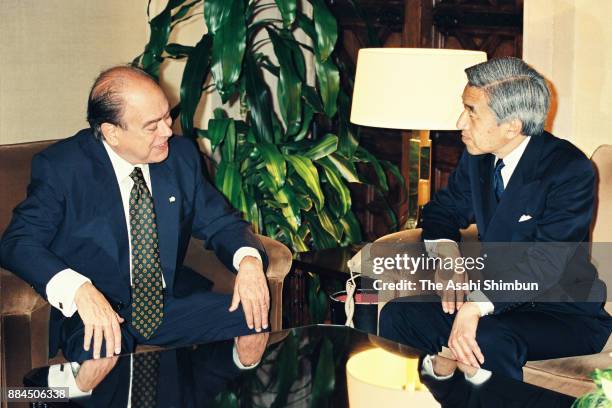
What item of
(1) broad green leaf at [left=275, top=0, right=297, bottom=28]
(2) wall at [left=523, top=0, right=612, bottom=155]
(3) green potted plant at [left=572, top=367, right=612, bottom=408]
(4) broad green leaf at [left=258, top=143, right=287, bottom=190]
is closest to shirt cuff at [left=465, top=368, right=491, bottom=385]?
(3) green potted plant at [left=572, top=367, right=612, bottom=408]

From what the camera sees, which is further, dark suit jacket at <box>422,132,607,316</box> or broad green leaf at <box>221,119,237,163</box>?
broad green leaf at <box>221,119,237,163</box>

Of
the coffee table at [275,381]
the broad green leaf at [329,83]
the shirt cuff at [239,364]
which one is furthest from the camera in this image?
the broad green leaf at [329,83]

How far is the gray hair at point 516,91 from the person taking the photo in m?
2.66

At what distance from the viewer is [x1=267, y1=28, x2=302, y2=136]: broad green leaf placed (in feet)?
12.3

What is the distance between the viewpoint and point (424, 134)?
138 inches

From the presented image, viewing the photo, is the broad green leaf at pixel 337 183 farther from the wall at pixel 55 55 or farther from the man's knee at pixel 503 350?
the man's knee at pixel 503 350

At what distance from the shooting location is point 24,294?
2.71 m

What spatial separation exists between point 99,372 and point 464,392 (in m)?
0.88

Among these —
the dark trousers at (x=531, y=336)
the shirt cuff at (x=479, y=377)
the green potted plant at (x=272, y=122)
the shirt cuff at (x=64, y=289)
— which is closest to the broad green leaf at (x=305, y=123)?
the green potted plant at (x=272, y=122)

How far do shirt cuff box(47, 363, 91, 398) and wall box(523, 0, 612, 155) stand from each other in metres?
1.91

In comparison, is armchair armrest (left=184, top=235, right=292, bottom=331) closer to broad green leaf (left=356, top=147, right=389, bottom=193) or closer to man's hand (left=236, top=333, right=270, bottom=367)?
man's hand (left=236, top=333, right=270, bottom=367)

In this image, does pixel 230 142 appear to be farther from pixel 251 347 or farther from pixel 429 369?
pixel 429 369

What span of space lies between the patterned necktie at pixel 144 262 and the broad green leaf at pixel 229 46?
90 centimetres

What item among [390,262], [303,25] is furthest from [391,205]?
[390,262]
